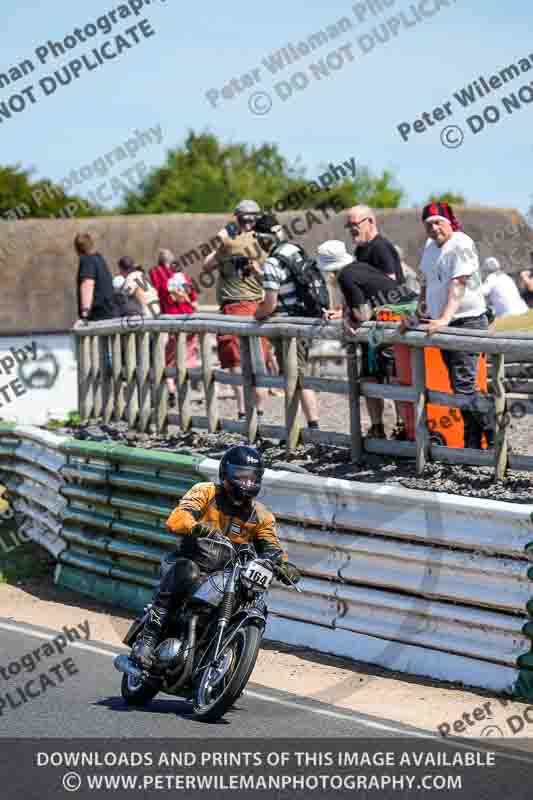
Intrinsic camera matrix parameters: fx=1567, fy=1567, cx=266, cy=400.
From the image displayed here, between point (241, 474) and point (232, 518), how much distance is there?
1.16 ft

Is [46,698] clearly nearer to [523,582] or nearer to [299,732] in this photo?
[299,732]

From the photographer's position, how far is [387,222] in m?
32.2

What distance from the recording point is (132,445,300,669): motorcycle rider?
28.4ft

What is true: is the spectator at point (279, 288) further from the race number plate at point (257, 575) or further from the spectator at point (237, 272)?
the race number plate at point (257, 575)

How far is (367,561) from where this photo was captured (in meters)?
10.4

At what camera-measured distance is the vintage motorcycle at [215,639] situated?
8164mm

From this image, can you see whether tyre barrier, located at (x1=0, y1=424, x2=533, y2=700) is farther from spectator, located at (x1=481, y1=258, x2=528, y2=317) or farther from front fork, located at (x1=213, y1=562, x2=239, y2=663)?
spectator, located at (x1=481, y1=258, x2=528, y2=317)

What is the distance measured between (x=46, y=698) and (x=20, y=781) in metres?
2.01

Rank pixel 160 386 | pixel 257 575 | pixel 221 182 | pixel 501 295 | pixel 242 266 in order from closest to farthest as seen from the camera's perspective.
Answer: pixel 257 575 → pixel 242 266 → pixel 160 386 → pixel 501 295 → pixel 221 182

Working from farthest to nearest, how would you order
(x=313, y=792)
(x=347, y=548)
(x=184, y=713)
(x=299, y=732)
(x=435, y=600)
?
1. (x=347, y=548)
2. (x=435, y=600)
3. (x=184, y=713)
4. (x=299, y=732)
5. (x=313, y=792)

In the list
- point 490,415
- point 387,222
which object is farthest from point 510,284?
point 387,222

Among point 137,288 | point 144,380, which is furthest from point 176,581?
point 137,288

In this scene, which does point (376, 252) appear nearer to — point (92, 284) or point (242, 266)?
point (242, 266)

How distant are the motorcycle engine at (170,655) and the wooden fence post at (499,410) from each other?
2930 millimetres
